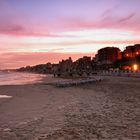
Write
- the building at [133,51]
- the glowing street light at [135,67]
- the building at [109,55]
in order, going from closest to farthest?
the glowing street light at [135,67]
the building at [133,51]
the building at [109,55]

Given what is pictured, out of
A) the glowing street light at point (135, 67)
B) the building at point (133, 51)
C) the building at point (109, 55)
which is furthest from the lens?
the building at point (109, 55)

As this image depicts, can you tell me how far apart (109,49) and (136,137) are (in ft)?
516

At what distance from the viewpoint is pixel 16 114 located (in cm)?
1509

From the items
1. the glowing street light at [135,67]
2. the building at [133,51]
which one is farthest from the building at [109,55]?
the glowing street light at [135,67]

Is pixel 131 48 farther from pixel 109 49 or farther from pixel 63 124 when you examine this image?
pixel 63 124

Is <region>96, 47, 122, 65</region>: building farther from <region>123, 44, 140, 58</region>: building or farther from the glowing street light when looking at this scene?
the glowing street light

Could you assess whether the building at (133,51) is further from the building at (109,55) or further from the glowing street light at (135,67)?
the building at (109,55)

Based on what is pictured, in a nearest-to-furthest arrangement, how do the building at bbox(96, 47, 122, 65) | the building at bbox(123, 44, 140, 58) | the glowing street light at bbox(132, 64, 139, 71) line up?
1. the glowing street light at bbox(132, 64, 139, 71)
2. the building at bbox(123, 44, 140, 58)
3. the building at bbox(96, 47, 122, 65)

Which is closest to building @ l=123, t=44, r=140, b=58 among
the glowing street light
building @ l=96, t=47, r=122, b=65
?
the glowing street light

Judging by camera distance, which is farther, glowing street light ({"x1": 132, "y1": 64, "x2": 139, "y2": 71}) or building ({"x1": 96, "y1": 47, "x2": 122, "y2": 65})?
building ({"x1": 96, "y1": 47, "x2": 122, "y2": 65})

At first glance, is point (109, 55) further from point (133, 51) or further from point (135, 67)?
point (135, 67)

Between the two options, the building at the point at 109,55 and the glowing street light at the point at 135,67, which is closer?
the glowing street light at the point at 135,67

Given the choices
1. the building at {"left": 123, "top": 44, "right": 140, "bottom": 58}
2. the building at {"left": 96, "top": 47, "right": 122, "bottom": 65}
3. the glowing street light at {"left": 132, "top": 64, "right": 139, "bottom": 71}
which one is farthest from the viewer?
the building at {"left": 96, "top": 47, "right": 122, "bottom": 65}

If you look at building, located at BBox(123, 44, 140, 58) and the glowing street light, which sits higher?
building, located at BBox(123, 44, 140, 58)
